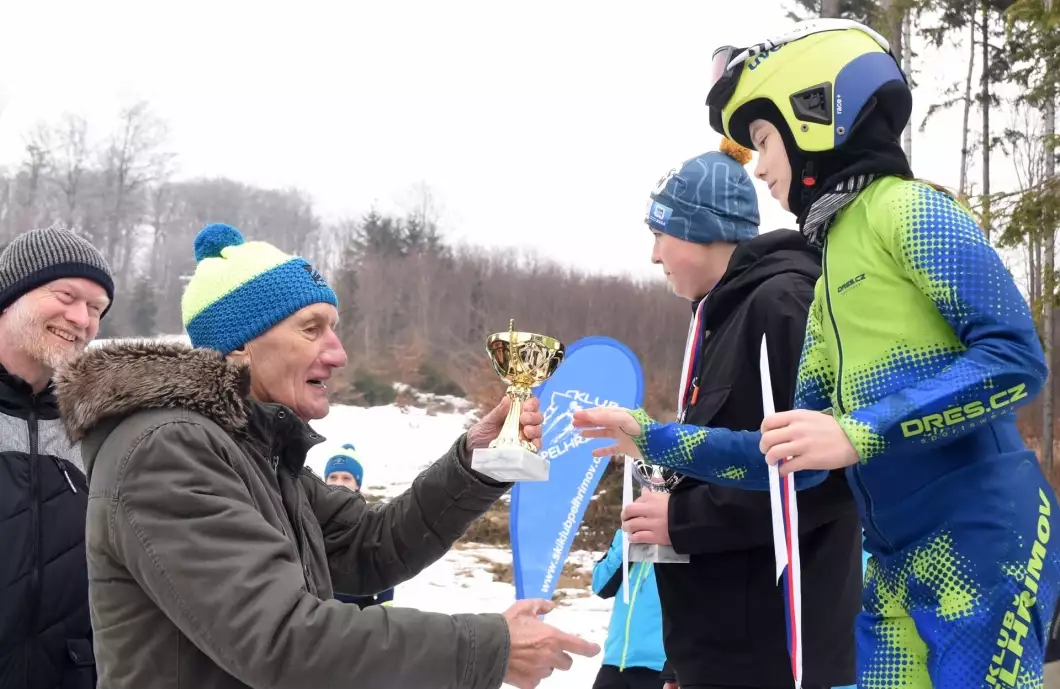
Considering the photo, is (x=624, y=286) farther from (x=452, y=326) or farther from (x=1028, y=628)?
(x=1028, y=628)

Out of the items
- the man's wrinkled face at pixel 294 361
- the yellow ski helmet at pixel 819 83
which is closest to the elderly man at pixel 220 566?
the man's wrinkled face at pixel 294 361

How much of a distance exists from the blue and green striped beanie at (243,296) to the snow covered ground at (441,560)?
27.4 inches

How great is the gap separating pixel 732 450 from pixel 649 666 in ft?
7.14

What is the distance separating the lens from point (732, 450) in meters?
1.89

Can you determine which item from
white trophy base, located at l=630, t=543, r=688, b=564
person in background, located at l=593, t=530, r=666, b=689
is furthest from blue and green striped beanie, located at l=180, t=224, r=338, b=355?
person in background, located at l=593, t=530, r=666, b=689

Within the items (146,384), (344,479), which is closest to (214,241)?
(146,384)

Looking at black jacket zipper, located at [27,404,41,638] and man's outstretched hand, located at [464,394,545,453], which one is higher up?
man's outstretched hand, located at [464,394,545,453]

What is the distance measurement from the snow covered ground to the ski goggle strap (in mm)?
1654

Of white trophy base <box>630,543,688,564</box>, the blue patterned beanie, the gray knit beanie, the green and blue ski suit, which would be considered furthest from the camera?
the gray knit beanie

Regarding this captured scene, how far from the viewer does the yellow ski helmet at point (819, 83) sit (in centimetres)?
176

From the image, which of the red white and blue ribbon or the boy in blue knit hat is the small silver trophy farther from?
the red white and blue ribbon

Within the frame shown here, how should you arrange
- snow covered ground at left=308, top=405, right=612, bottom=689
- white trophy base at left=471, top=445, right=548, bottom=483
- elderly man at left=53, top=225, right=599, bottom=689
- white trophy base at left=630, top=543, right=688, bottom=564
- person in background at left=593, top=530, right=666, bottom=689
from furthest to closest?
snow covered ground at left=308, top=405, right=612, bottom=689 → person in background at left=593, top=530, right=666, bottom=689 → white trophy base at left=630, top=543, right=688, bottom=564 → white trophy base at left=471, top=445, right=548, bottom=483 → elderly man at left=53, top=225, right=599, bottom=689

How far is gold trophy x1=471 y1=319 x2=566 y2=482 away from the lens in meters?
2.15

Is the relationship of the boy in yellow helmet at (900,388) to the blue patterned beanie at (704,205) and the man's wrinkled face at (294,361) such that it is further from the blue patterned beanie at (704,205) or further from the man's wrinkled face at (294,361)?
the man's wrinkled face at (294,361)
